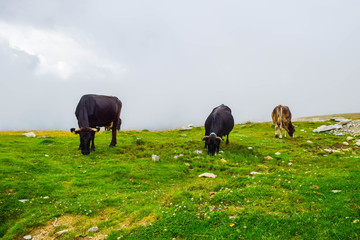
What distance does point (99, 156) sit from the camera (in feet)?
58.0

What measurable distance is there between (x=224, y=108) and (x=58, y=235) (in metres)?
19.7

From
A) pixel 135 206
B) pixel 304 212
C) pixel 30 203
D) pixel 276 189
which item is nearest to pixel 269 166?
pixel 276 189

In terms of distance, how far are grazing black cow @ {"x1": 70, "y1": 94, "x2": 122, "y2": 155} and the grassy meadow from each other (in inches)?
89.8

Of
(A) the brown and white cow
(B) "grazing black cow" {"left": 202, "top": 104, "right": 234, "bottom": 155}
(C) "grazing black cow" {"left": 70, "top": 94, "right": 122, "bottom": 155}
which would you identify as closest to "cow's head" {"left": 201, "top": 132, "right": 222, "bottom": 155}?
(B) "grazing black cow" {"left": 202, "top": 104, "right": 234, "bottom": 155}

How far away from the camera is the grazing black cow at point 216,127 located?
720 inches

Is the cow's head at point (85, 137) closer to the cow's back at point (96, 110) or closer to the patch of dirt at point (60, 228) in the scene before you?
the cow's back at point (96, 110)

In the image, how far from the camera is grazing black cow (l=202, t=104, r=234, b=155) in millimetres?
18281

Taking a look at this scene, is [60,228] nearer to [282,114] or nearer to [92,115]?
[92,115]

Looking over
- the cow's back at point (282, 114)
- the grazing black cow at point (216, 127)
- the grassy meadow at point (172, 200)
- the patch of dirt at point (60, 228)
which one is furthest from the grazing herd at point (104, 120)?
the patch of dirt at point (60, 228)

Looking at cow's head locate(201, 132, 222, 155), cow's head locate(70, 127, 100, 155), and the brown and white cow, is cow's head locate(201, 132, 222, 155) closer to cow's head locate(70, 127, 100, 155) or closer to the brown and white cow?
cow's head locate(70, 127, 100, 155)

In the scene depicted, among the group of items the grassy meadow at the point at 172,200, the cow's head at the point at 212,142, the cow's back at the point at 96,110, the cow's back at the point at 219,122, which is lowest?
the grassy meadow at the point at 172,200

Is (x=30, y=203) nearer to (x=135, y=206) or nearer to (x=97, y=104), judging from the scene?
(x=135, y=206)

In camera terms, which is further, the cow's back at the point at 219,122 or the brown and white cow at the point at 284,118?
the brown and white cow at the point at 284,118

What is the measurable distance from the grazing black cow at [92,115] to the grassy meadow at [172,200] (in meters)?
2.28
